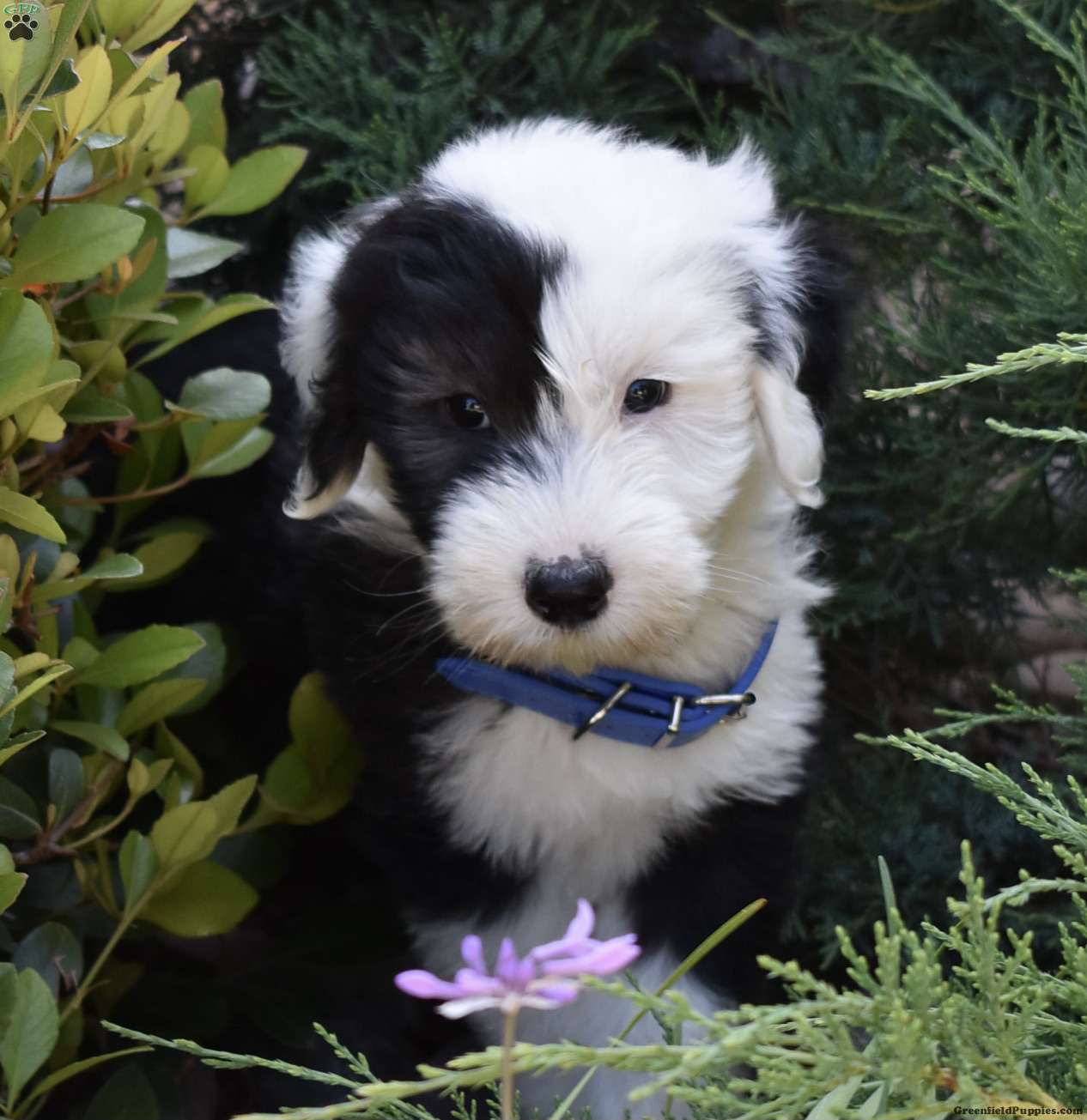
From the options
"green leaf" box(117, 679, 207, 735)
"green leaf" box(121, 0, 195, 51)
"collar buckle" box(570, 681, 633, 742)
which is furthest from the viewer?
"collar buckle" box(570, 681, 633, 742)

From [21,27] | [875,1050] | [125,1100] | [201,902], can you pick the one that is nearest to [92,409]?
[21,27]

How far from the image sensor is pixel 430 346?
81.9 inches

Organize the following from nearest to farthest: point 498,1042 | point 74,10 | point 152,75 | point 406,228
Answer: point 74,10 → point 152,75 → point 406,228 → point 498,1042

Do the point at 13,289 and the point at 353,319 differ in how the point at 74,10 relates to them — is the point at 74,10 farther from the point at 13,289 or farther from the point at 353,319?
the point at 353,319

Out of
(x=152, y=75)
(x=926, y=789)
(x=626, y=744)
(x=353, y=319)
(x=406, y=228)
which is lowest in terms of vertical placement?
(x=926, y=789)

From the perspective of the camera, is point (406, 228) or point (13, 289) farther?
point (406, 228)


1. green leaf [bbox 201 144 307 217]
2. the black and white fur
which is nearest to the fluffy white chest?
the black and white fur

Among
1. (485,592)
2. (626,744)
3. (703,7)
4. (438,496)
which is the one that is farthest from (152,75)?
(703,7)

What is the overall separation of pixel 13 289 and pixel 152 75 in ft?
1.59

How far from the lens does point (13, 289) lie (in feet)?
5.51

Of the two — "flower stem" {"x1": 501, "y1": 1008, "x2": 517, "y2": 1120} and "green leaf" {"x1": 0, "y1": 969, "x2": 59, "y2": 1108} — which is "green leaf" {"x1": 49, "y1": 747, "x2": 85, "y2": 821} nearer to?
"green leaf" {"x1": 0, "y1": 969, "x2": 59, "y2": 1108}

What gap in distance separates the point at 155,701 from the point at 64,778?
186mm

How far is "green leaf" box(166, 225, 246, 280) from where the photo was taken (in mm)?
2350

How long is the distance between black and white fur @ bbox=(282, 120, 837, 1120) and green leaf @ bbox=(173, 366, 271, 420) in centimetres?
10
